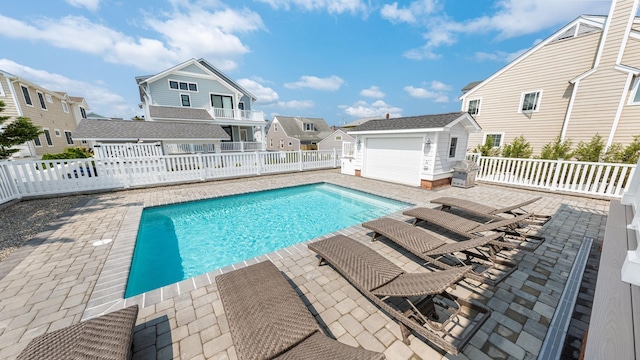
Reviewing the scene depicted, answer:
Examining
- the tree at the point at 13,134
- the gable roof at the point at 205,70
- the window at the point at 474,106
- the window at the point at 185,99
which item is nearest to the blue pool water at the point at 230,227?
the tree at the point at 13,134

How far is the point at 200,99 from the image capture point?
19547 millimetres

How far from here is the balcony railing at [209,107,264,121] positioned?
19550 mm

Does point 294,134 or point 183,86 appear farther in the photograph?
point 294,134

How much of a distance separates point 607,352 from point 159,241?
711cm

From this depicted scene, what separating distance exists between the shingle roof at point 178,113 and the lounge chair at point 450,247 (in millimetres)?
19090

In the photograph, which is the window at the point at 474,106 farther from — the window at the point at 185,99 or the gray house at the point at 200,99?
the window at the point at 185,99

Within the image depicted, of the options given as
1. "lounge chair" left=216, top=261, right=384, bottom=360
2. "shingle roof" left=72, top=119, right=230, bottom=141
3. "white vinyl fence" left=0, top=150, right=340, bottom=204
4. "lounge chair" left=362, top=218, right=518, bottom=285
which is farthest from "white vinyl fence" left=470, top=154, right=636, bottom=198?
"shingle roof" left=72, top=119, right=230, bottom=141

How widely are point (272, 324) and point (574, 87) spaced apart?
A: 60.9 feet

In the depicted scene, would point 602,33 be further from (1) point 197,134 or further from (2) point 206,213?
(1) point 197,134

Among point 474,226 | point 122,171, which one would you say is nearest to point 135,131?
point 122,171

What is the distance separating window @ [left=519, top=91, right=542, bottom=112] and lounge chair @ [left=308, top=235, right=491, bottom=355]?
1671cm

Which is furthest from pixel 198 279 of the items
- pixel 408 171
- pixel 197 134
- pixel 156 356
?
pixel 197 134

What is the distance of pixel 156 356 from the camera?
209 cm

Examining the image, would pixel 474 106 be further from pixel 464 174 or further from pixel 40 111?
pixel 40 111
